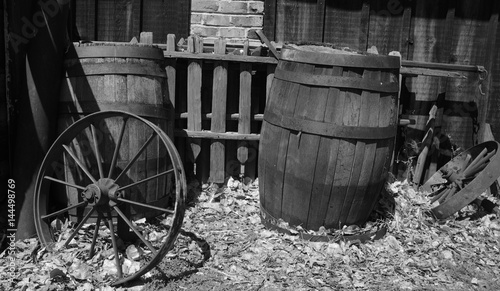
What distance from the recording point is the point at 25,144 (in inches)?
149

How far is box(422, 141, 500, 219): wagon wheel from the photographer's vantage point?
14.2ft

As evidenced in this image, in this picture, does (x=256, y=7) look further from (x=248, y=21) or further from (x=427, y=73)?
(x=427, y=73)

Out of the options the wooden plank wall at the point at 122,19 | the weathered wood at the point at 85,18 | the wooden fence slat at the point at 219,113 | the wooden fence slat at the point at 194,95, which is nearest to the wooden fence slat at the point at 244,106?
the wooden fence slat at the point at 219,113

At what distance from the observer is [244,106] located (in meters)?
4.65

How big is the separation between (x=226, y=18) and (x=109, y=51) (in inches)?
52.9

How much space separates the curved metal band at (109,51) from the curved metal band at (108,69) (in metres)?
0.06

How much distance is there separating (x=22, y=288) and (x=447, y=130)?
3.84 m

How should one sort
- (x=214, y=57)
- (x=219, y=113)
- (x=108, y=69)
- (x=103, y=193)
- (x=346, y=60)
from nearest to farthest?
(x=103, y=193), (x=346, y=60), (x=108, y=69), (x=214, y=57), (x=219, y=113)

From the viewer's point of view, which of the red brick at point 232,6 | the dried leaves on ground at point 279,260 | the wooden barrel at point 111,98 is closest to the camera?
the dried leaves on ground at point 279,260

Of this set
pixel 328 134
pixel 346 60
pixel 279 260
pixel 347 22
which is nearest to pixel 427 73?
pixel 347 22

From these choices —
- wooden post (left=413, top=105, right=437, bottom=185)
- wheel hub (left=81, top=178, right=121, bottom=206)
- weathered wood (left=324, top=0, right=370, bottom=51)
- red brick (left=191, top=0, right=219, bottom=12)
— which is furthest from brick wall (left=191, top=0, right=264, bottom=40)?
wheel hub (left=81, top=178, right=121, bottom=206)

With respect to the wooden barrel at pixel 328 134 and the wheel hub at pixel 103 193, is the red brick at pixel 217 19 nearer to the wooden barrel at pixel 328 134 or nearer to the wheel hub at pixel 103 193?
the wooden barrel at pixel 328 134

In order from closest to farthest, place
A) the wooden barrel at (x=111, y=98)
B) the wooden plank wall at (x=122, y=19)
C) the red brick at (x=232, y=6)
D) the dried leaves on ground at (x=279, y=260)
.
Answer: the dried leaves on ground at (x=279, y=260), the wooden barrel at (x=111, y=98), the red brick at (x=232, y=6), the wooden plank wall at (x=122, y=19)

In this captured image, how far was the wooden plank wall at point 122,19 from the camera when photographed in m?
4.96
